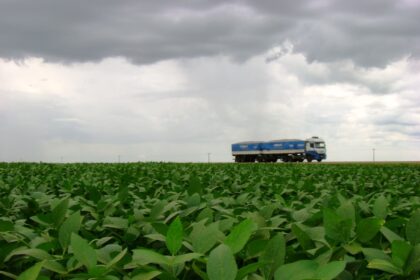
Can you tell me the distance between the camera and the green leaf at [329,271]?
4.11 ft

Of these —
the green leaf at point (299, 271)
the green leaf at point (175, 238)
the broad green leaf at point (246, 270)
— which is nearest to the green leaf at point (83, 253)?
the green leaf at point (175, 238)

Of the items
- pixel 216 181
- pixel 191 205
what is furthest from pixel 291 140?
pixel 191 205

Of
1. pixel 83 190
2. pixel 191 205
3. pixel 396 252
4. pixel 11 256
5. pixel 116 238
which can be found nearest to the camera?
pixel 396 252

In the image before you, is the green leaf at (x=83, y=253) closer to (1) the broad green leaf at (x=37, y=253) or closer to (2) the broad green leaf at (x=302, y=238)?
(1) the broad green leaf at (x=37, y=253)

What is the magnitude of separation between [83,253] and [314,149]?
196 ft

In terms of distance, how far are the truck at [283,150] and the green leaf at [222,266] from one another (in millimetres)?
58752

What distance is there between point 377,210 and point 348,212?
1.82 feet

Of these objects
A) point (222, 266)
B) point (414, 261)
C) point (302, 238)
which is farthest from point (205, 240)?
point (414, 261)

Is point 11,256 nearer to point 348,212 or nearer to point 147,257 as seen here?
point 147,257

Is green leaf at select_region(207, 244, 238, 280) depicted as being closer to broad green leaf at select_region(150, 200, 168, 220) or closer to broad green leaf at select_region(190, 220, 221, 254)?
broad green leaf at select_region(190, 220, 221, 254)

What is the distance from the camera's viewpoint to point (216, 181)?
23.5ft

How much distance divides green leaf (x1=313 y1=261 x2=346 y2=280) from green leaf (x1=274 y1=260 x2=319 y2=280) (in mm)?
15

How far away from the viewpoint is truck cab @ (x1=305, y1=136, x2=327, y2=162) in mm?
59156

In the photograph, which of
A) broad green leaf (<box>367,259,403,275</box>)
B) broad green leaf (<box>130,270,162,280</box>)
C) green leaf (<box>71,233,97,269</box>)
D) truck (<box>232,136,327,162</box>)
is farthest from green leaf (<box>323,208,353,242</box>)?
truck (<box>232,136,327,162</box>)
